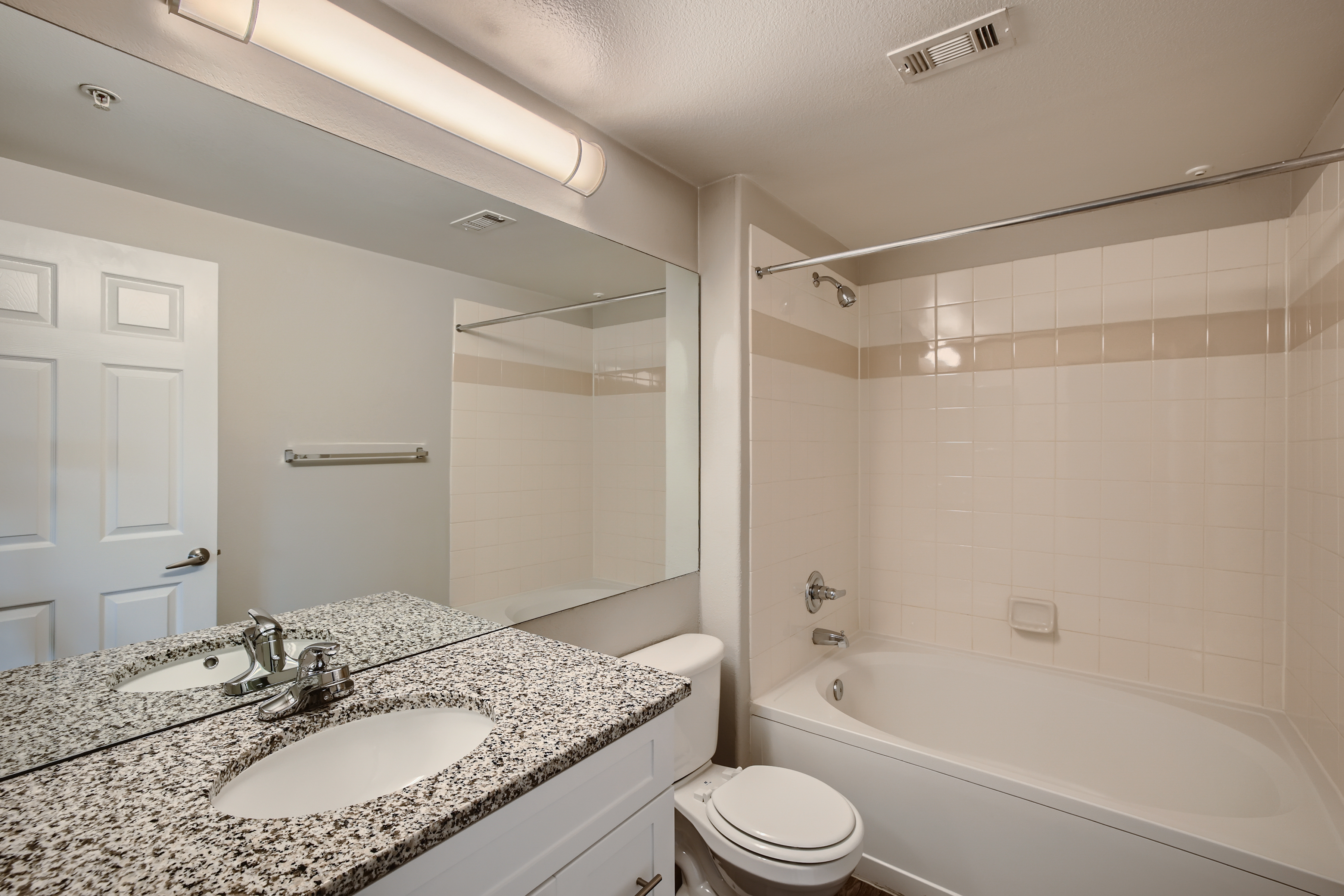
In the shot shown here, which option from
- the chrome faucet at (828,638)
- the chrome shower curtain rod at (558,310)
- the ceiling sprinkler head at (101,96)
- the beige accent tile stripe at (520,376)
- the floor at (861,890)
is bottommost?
the floor at (861,890)

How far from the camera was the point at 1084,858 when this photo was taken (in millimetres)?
1529

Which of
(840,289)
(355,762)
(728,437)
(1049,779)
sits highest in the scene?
(840,289)

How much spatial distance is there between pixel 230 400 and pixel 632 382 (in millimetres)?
1091

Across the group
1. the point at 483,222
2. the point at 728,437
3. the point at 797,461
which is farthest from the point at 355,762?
the point at 797,461

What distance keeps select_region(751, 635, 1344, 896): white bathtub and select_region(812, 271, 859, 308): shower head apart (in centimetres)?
145

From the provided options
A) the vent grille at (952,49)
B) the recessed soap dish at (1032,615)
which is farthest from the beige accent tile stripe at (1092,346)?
the vent grille at (952,49)

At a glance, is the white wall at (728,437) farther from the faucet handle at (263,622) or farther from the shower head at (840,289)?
the faucet handle at (263,622)

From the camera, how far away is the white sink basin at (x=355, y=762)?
2.97ft

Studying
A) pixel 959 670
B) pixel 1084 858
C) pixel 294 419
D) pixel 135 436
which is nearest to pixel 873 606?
pixel 959 670

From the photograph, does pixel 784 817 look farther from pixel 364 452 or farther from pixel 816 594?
pixel 364 452

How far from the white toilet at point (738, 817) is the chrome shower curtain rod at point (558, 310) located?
92cm

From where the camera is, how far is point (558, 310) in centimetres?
167

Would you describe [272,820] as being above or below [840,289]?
below

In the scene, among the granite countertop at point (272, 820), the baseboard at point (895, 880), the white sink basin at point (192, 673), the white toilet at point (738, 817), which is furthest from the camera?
the baseboard at point (895, 880)
